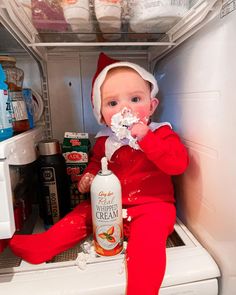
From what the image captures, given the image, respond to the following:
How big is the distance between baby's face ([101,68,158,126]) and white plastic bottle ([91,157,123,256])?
0.23 meters

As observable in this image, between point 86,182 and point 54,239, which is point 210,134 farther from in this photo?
point 54,239

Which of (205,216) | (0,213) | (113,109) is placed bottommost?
(205,216)

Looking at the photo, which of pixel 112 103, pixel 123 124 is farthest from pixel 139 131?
pixel 112 103

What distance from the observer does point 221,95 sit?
0.69 m

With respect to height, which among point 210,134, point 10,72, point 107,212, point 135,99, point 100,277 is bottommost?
point 100,277

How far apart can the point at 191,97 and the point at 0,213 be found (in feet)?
2.22

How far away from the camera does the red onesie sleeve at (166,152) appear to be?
820mm

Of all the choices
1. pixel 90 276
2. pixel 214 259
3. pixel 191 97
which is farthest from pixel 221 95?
pixel 90 276

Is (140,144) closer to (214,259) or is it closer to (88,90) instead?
(214,259)

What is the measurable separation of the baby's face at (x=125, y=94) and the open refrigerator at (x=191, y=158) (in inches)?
4.5

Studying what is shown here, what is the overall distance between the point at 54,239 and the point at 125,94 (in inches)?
21.2

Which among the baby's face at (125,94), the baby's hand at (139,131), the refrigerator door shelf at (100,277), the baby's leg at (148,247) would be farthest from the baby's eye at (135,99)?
the refrigerator door shelf at (100,277)

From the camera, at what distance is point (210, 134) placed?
2.50 ft

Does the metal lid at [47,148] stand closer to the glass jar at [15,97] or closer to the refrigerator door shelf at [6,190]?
the glass jar at [15,97]
